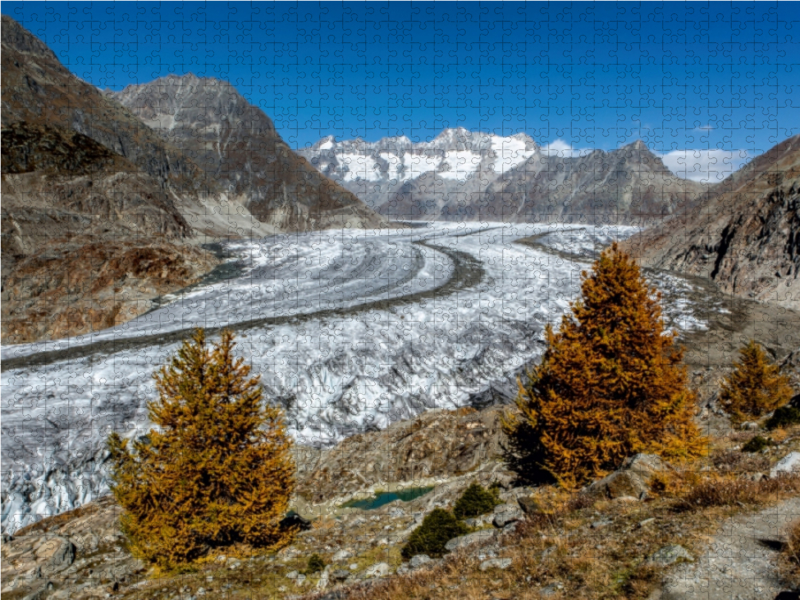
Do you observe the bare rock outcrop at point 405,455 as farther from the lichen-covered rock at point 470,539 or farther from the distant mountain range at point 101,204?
the distant mountain range at point 101,204

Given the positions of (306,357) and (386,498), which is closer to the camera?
(386,498)

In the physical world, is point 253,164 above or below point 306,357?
above

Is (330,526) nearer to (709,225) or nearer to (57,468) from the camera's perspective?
(57,468)

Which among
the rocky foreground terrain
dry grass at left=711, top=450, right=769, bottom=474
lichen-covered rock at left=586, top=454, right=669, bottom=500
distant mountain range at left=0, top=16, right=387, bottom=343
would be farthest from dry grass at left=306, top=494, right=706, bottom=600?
distant mountain range at left=0, top=16, right=387, bottom=343

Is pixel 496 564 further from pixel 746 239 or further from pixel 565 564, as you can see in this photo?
pixel 746 239

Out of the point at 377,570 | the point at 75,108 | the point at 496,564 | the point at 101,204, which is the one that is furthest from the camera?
the point at 75,108

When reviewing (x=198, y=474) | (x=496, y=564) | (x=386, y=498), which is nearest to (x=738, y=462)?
(x=496, y=564)

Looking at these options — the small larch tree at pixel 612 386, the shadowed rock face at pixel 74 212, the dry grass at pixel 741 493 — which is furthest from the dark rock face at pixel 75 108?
the dry grass at pixel 741 493
